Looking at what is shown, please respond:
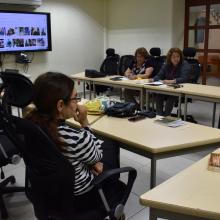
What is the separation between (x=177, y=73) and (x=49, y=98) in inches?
138

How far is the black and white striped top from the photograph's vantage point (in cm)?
129

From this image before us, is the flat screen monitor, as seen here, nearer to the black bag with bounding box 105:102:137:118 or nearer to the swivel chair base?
the swivel chair base

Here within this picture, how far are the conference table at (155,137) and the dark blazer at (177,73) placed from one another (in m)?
2.32

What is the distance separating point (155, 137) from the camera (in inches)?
73.1

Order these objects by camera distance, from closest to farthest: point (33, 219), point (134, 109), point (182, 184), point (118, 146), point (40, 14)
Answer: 1. point (182, 184)
2. point (118, 146)
3. point (33, 219)
4. point (134, 109)
5. point (40, 14)

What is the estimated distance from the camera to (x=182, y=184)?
120 cm

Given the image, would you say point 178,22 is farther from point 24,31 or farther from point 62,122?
point 62,122

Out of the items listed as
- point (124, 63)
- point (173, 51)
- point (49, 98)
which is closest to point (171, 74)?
point (173, 51)

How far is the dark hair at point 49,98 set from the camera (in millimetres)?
1257

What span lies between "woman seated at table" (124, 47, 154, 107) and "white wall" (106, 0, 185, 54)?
3.91 feet

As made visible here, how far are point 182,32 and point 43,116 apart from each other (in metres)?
5.44

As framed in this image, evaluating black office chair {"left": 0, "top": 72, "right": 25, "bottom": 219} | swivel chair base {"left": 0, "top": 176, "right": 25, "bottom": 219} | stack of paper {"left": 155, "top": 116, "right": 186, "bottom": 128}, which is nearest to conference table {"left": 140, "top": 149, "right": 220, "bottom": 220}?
stack of paper {"left": 155, "top": 116, "right": 186, "bottom": 128}

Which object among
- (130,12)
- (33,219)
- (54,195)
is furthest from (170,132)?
(130,12)

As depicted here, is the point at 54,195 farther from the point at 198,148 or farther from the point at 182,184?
the point at 198,148
